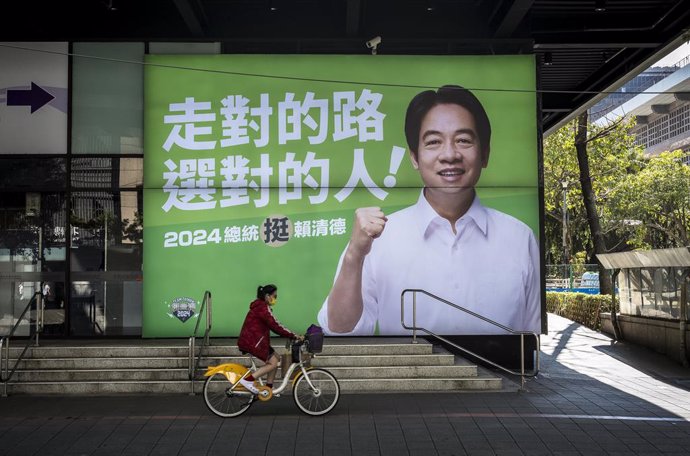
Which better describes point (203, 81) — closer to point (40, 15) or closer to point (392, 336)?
point (40, 15)

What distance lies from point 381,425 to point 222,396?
209 cm

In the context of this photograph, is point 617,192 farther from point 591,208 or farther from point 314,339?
Answer: point 314,339

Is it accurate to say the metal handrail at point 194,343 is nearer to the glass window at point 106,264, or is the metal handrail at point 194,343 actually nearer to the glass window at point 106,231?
the glass window at point 106,264

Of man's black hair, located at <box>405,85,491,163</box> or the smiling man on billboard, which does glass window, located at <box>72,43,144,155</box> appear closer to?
the smiling man on billboard

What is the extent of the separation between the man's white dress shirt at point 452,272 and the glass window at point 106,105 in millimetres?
4495

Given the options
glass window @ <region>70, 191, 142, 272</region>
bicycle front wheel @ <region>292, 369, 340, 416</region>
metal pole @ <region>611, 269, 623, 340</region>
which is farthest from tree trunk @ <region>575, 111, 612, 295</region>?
bicycle front wheel @ <region>292, 369, 340, 416</region>

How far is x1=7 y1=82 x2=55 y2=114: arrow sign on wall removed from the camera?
15180 millimetres

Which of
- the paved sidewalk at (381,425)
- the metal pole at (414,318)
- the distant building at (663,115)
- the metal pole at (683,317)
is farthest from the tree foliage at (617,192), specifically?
the distant building at (663,115)

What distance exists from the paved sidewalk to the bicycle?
0.17 metres

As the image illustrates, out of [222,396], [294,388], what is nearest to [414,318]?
[294,388]

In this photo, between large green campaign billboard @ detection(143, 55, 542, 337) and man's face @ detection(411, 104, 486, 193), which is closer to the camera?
large green campaign billboard @ detection(143, 55, 542, 337)

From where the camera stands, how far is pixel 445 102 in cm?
1523

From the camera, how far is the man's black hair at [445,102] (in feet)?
49.6

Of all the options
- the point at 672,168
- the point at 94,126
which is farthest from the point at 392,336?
the point at 672,168
